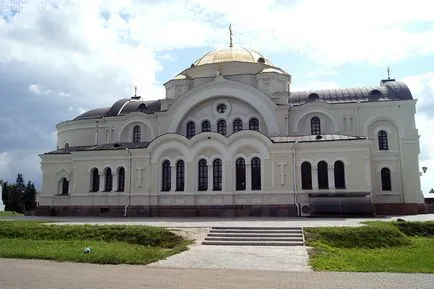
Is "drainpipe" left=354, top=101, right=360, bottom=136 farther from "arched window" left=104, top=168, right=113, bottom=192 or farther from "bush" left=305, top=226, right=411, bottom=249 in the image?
"arched window" left=104, top=168, right=113, bottom=192

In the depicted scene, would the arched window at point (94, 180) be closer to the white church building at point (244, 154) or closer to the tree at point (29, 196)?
the white church building at point (244, 154)

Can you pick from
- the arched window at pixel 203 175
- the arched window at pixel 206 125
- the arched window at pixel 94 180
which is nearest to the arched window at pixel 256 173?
the arched window at pixel 203 175

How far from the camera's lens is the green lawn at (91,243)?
15.5m

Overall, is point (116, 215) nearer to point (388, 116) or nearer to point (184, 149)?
point (184, 149)

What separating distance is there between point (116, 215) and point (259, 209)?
1148 centimetres

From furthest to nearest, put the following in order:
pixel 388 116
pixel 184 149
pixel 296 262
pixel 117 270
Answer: pixel 388 116, pixel 184 149, pixel 296 262, pixel 117 270

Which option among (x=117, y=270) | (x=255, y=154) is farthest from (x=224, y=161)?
(x=117, y=270)

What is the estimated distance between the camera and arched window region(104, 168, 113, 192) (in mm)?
36438

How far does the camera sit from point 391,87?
3881 centimetres

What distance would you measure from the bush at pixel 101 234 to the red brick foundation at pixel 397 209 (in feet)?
67.6

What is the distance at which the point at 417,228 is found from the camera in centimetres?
2148

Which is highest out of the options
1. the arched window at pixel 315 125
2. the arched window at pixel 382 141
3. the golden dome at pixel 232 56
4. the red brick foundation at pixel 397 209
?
the golden dome at pixel 232 56

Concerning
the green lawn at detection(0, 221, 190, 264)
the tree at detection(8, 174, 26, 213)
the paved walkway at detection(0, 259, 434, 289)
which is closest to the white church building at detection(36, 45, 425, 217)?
the green lawn at detection(0, 221, 190, 264)

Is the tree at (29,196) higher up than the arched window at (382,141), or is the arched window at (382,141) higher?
the arched window at (382,141)
